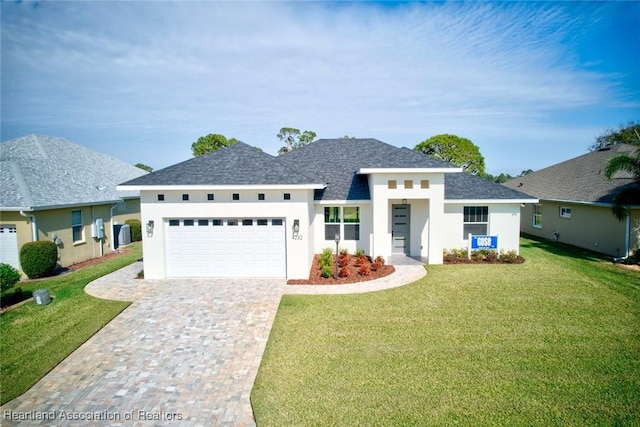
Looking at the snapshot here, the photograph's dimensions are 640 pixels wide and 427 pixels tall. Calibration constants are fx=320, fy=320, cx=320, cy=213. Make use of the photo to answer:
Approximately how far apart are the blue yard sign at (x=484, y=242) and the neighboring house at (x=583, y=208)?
5893 millimetres

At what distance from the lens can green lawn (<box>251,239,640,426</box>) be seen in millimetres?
5152

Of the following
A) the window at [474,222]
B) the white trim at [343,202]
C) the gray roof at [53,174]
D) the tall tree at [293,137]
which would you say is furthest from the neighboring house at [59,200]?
the tall tree at [293,137]

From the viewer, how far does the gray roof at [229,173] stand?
39.1 ft

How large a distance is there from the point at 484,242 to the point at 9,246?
68.6 feet

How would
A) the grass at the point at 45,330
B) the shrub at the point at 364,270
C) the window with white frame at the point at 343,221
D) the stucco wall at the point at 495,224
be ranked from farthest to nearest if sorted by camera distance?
the window with white frame at the point at 343,221 → the stucco wall at the point at 495,224 → the shrub at the point at 364,270 → the grass at the point at 45,330

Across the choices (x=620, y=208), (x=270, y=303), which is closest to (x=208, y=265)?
(x=270, y=303)

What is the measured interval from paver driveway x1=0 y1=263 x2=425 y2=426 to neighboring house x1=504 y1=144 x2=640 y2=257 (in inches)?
547

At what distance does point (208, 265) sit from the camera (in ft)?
40.9

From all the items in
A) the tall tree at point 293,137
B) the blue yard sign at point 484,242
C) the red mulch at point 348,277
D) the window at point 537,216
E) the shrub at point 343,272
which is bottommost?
the red mulch at point 348,277

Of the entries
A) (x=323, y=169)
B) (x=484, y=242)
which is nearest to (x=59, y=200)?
(x=323, y=169)

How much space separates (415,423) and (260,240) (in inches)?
342

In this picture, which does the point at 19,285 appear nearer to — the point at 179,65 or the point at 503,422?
the point at 179,65

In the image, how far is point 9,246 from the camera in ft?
44.2

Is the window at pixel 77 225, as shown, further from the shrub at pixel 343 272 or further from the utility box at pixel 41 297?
the shrub at pixel 343 272
